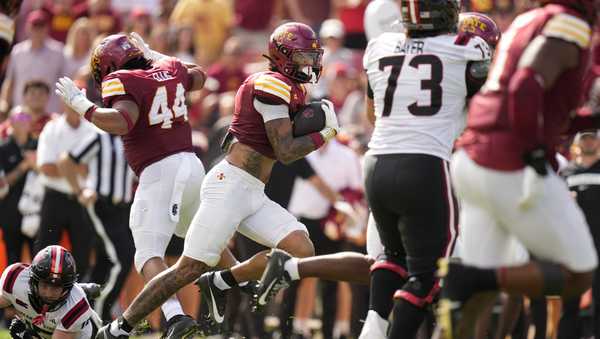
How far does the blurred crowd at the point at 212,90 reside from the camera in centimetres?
1188

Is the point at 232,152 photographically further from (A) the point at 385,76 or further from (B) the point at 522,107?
(B) the point at 522,107

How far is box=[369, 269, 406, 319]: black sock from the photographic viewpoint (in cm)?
707

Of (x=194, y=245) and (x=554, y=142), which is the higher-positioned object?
(x=554, y=142)

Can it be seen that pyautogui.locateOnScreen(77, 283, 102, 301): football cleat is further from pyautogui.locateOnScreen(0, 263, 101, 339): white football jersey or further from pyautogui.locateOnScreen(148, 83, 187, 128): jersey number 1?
pyautogui.locateOnScreen(148, 83, 187, 128): jersey number 1

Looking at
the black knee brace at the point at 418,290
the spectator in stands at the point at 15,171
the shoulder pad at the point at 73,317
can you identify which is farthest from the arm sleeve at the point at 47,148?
the black knee brace at the point at 418,290

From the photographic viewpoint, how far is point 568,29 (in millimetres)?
5973

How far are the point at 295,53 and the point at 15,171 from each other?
17.2 feet

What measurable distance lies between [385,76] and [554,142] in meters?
1.07

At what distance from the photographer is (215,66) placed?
1505 centimetres

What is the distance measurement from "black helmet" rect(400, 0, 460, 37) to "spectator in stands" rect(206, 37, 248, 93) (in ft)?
25.2

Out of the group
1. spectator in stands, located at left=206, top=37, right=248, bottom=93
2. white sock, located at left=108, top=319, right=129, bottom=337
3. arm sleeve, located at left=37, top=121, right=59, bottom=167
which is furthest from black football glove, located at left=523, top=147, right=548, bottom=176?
spectator in stands, located at left=206, top=37, right=248, bottom=93

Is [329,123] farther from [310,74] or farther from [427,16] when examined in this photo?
[427,16]

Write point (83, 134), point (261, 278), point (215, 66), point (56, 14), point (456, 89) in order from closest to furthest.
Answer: point (456, 89)
point (261, 278)
point (83, 134)
point (215, 66)
point (56, 14)

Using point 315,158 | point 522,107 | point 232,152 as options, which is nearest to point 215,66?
point 315,158
